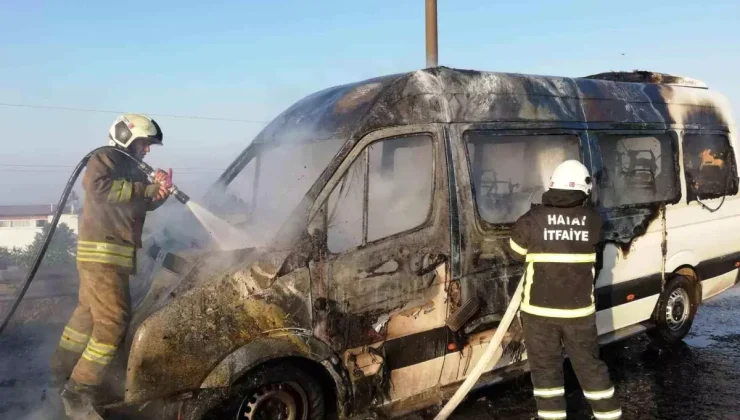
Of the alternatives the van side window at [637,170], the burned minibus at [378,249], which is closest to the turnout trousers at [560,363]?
the burned minibus at [378,249]

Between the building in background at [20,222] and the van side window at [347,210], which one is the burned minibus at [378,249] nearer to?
the van side window at [347,210]

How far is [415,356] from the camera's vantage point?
3898mm

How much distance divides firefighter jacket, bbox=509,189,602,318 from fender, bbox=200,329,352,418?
1401 mm

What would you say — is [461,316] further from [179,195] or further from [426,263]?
[179,195]

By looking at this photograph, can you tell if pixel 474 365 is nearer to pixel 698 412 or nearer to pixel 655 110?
pixel 698 412

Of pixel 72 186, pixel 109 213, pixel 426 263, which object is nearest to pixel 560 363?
pixel 426 263

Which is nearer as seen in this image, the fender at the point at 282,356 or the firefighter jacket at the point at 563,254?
the fender at the point at 282,356

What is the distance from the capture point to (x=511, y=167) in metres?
4.74

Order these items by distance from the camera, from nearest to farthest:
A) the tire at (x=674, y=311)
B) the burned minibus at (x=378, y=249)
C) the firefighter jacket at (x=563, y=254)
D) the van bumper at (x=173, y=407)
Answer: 1. the van bumper at (x=173, y=407)
2. the burned minibus at (x=378, y=249)
3. the firefighter jacket at (x=563, y=254)
4. the tire at (x=674, y=311)

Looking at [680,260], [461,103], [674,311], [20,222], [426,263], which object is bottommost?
[20,222]

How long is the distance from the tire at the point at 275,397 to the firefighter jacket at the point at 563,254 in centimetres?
160

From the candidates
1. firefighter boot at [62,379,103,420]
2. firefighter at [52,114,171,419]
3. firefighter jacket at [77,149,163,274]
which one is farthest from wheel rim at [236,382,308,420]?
firefighter jacket at [77,149,163,274]

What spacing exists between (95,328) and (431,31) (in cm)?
714

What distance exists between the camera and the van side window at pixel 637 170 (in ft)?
16.9
